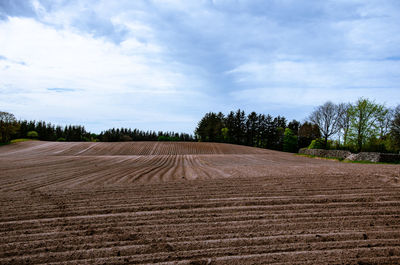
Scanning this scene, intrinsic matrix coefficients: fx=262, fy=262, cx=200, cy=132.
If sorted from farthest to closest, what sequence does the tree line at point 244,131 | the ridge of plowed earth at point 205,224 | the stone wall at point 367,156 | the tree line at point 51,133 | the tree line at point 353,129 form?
1. the tree line at point 244,131
2. the tree line at point 51,133
3. the tree line at point 353,129
4. the stone wall at point 367,156
5. the ridge of plowed earth at point 205,224

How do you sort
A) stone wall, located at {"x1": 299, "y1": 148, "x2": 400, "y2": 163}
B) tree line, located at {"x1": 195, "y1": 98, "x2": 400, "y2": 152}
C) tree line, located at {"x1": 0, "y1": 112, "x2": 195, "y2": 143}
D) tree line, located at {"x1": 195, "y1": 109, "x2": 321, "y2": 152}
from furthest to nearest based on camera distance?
tree line, located at {"x1": 195, "y1": 109, "x2": 321, "y2": 152}, tree line, located at {"x1": 0, "y1": 112, "x2": 195, "y2": 143}, tree line, located at {"x1": 195, "y1": 98, "x2": 400, "y2": 152}, stone wall, located at {"x1": 299, "y1": 148, "x2": 400, "y2": 163}

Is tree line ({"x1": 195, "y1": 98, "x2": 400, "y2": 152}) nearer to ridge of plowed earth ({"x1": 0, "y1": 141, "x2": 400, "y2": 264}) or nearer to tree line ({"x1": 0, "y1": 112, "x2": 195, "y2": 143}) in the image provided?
ridge of plowed earth ({"x1": 0, "y1": 141, "x2": 400, "y2": 264})

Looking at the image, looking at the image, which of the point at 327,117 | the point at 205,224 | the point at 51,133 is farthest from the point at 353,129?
the point at 51,133

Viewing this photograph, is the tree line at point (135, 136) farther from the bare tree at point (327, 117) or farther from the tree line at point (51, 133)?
the bare tree at point (327, 117)

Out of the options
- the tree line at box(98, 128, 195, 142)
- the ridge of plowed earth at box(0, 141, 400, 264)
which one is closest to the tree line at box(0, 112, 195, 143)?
the tree line at box(98, 128, 195, 142)

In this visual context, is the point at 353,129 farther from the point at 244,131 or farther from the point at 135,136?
the point at 135,136

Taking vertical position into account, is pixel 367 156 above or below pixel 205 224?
above

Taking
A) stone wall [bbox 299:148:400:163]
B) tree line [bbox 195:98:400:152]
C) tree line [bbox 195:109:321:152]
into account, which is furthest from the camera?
tree line [bbox 195:109:321:152]

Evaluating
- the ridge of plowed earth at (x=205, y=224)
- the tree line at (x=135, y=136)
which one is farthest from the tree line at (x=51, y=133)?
the ridge of plowed earth at (x=205, y=224)

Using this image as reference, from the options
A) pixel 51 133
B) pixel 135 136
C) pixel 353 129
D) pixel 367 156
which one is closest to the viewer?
pixel 367 156

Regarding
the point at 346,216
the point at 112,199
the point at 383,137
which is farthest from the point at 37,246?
the point at 383,137

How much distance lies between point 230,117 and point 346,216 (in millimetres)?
85699

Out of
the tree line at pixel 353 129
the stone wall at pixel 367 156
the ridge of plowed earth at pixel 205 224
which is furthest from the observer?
the tree line at pixel 353 129

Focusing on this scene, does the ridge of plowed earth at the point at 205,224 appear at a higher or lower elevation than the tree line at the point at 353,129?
lower
